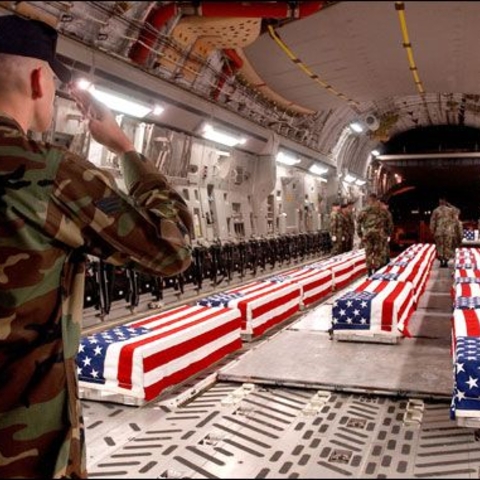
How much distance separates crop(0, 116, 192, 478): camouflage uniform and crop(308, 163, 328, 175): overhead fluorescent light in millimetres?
16254

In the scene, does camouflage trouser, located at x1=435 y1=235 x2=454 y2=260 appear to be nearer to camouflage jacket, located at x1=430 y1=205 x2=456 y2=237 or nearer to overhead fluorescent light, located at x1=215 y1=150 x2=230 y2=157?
camouflage jacket, located at x1=430 y1=205 x2=456 y2=237

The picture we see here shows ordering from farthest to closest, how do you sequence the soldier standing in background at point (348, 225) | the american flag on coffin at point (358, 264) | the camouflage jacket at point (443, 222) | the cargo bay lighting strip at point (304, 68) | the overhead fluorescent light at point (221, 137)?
the soldier standing in background at point (348, 225) < the camouflage jacket at point (443, 222) < the american flag on coffin at point (358, 264) < the overhead fluorescent light at point (221, 137) < the cargo bay lighting strip at point (304, 68)

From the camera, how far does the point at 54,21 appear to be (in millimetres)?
1133

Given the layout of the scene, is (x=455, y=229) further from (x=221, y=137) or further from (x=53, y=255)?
(x=53, y=255)

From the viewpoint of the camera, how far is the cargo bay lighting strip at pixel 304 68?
1045mm

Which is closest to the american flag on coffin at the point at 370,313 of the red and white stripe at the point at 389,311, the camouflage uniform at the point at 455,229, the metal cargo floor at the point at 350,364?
the red and white stripe at the point at 389,311

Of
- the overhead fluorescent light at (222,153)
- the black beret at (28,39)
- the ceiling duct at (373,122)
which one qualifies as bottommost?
the black beret at (28,39)

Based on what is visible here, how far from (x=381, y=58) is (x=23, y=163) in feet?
2.49

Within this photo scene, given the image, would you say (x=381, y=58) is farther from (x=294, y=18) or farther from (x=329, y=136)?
(x=329, y=136)

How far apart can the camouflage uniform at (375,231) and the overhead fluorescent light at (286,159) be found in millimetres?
3026

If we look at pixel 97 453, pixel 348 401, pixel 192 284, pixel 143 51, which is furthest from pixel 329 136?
pixel 143 51

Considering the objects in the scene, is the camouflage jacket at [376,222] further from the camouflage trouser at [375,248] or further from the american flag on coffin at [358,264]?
the american flag on coffin at [358,264]

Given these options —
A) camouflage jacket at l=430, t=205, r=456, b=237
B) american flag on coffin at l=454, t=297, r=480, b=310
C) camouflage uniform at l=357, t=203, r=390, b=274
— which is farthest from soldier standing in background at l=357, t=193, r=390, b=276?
american flag on coffin at l=454, t=297, r=480, b=310

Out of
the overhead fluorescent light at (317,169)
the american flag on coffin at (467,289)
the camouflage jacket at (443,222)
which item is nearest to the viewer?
the american flag on coffin at (467,289)
